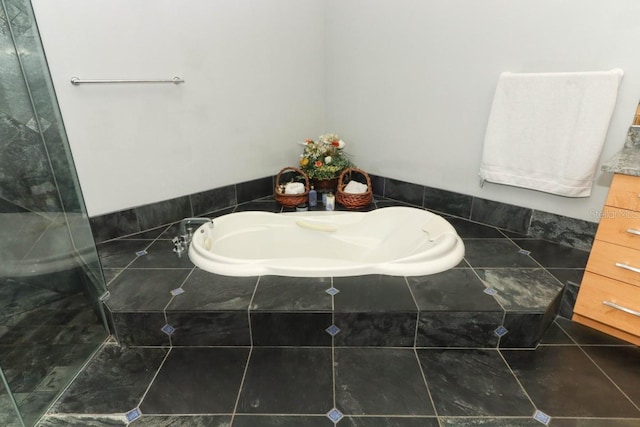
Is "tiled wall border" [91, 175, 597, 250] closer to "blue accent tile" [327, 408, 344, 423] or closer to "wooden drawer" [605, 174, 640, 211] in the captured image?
"wooden drawer" [605, 174, 640, 211]

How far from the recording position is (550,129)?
1.86 m

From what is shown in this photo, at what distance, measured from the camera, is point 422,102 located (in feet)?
7.79

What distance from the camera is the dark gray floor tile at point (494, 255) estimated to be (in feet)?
6.01

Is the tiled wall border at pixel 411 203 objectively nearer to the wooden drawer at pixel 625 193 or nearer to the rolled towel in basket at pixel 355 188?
the rolled towel in basket at pixel 355 188

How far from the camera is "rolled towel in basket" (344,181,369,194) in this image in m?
2.59

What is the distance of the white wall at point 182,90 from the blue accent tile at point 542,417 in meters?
2.19

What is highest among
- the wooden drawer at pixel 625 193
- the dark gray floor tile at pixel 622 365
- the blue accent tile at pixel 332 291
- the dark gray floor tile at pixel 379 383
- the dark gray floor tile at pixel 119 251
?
the wooden drawer at pixel 625 193

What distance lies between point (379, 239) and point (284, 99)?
1290mm

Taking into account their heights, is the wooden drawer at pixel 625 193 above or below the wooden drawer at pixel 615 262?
above

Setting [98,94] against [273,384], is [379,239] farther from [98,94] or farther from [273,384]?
[98,94]

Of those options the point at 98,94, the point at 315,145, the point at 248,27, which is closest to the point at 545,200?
the point at 315,145

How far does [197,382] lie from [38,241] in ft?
3.37

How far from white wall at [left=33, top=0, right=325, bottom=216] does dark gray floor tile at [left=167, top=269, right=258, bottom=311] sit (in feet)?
2.84

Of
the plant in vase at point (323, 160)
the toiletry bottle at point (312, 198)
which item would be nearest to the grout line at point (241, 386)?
the toiletry bottle at point (312, 198)
